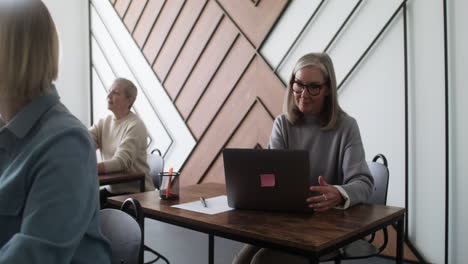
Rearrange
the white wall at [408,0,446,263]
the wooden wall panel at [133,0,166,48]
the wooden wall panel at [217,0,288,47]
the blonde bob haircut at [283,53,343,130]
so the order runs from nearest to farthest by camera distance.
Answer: the blonde bob haircut at [283,53,343,130], the white wall at [408,0,446,263], the wooden wall panel at [217,0,288,47], the wooden wall panel at [133,0,166,48]

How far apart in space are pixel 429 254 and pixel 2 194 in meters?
2.64

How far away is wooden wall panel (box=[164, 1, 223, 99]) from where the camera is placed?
383 centimetres

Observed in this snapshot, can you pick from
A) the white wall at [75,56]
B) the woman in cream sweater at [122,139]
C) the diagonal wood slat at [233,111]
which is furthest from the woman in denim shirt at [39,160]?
→ the white wall at [75,56]

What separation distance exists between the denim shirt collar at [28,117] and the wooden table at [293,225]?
0.61 meters

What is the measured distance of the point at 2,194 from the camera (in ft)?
2.74

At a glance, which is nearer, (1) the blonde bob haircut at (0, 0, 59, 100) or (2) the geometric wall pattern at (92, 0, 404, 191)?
(1) the blonde bob haircut at (0, 0, 59, 100)

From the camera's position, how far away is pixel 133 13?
4617 mm

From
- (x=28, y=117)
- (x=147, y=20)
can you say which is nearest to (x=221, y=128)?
(x=147, y=20)

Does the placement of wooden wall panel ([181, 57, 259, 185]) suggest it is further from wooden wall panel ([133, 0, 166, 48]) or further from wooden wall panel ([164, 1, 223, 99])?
wooden wall panel ([133, 0, 166, 48])

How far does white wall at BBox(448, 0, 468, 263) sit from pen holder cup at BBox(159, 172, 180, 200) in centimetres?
184

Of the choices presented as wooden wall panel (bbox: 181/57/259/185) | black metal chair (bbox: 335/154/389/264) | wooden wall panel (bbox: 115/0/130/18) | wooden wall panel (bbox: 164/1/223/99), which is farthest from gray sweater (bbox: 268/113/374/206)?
wooden wall panel (bbox: 115/0/130/18)

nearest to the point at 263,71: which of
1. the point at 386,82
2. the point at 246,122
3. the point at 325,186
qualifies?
the point at 246,122

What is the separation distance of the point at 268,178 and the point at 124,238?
511mm

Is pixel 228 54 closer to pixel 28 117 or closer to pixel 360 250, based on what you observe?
pixel 360 250
